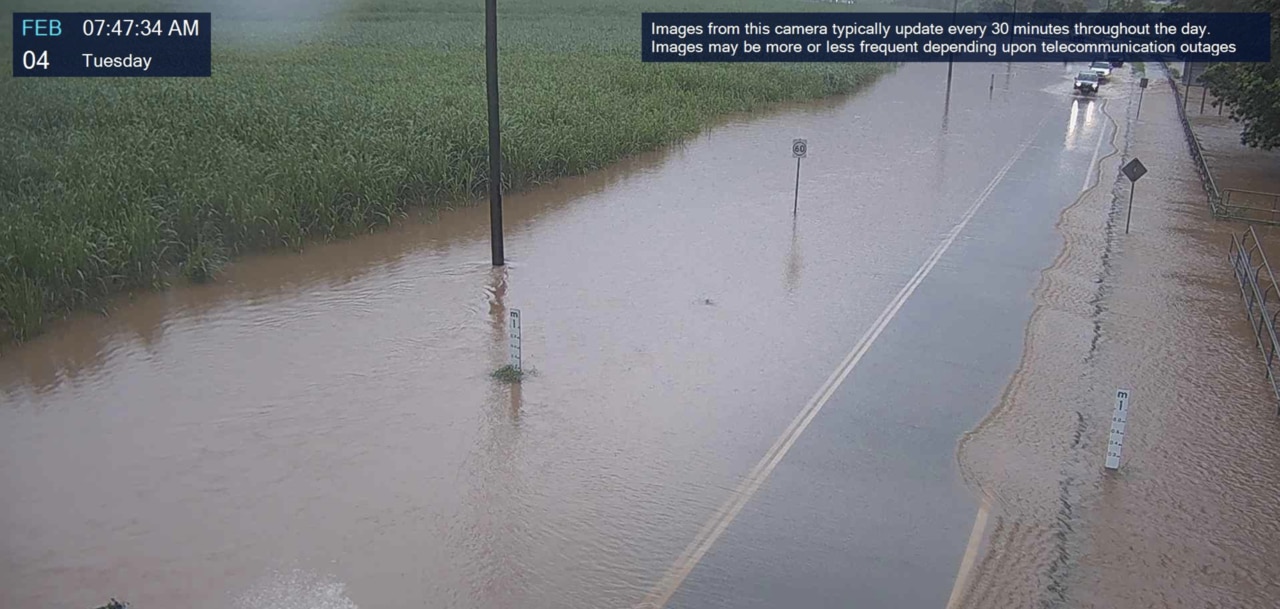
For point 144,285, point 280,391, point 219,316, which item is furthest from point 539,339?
point 144,285

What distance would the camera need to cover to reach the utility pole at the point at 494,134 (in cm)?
1563

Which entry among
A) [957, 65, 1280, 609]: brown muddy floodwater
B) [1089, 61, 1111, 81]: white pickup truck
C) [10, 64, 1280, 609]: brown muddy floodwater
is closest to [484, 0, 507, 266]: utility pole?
[10, 64, 1280, 609]: brown muddy floodwater

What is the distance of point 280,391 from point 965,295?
9.86m

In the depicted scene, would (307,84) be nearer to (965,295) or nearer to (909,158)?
(909,158)

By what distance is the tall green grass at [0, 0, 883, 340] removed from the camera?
15.1 m

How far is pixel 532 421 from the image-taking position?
447 inches

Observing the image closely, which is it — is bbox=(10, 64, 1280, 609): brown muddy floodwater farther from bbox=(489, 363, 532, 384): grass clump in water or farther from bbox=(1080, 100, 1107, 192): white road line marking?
bbox=(1080, 100, 1107, 192): white road line marking

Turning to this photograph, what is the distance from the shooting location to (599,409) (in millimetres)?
11719

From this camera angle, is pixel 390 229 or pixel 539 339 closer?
pixel 539 339

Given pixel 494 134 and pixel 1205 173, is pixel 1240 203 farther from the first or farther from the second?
pixel 494 134
